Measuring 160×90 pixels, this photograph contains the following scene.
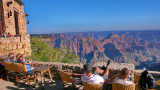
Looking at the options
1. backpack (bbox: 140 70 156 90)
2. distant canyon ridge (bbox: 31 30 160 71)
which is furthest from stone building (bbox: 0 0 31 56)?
distant canyon ridge (bbox: 31 30 160 71)

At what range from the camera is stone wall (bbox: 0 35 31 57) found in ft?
29.5

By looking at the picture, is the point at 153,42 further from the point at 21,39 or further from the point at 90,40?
the point at 21,39

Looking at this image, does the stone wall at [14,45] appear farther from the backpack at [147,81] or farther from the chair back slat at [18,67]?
the backpack at [147,81]

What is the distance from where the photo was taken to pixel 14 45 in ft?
31.8

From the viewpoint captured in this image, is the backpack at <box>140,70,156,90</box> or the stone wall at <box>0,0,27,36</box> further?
the stone wall at <box>0,0,27,36</box>

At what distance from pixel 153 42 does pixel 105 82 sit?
98091 mm

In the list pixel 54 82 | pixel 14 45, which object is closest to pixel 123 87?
pixel 54 82

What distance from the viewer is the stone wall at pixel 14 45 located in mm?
9000

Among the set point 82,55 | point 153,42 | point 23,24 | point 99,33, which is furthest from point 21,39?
point 99,33

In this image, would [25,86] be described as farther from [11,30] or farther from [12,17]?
[12,17]

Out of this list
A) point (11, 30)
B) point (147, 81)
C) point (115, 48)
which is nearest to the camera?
point (147, 81)

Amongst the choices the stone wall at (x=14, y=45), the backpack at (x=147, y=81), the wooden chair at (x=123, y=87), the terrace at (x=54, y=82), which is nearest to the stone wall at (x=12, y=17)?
the stone wall at (x=14, y=45)

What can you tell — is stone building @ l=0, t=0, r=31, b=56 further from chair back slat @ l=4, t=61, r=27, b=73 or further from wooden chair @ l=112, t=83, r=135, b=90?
wooden chair @ l=112, t=83, r=135, b=90

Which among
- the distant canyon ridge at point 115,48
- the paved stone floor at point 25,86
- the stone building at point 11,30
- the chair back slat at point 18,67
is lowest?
the distant canyon ridge at point 115,48
